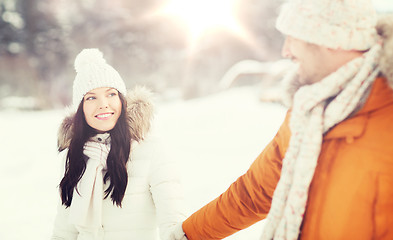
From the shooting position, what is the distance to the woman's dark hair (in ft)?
6.00

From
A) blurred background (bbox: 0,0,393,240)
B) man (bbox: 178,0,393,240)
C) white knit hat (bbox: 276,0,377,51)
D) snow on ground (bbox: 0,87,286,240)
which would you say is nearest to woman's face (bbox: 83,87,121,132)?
snow on ground (bbox: 0,87,286,240)

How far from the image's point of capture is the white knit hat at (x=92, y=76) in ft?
6.18

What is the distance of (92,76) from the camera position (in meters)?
1.89

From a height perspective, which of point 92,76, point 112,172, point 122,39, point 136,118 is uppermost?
point 122,39

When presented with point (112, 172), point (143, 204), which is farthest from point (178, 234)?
point (112, 172)

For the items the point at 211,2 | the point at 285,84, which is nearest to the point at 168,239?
the point at 285,84

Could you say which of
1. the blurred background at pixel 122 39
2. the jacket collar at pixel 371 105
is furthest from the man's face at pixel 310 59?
the blurred background at pixel 122 39

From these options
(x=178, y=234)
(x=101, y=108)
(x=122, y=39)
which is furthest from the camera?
(x=122, y=39)

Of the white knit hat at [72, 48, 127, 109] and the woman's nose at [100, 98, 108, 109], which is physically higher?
the white knit hat at [72, 48, 127, 109]

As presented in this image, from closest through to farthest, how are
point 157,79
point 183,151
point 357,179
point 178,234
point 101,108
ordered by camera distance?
point 357,179, point 178,234, point 101,108, point 183,151, point 157,79

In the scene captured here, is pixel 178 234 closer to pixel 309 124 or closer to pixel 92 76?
pixel 309 124

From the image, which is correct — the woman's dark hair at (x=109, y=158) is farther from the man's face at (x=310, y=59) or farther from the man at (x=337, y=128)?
the man's face at (x=310, y=59)

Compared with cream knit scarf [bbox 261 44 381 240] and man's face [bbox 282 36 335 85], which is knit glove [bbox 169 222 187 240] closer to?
cream knit scarf [bbox 261 44 381 240]

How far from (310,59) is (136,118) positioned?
1.10 m
